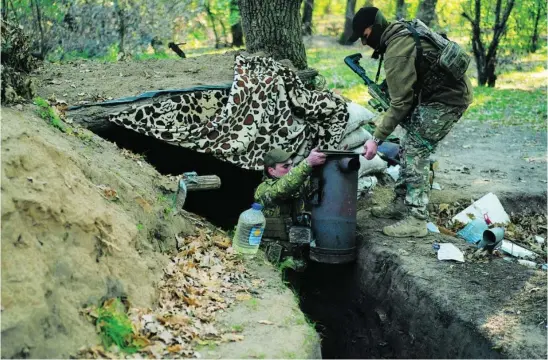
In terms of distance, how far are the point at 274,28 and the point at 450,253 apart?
4199 mm

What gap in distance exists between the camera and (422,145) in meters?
6.39

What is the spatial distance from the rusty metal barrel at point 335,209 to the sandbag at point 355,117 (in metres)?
1.72

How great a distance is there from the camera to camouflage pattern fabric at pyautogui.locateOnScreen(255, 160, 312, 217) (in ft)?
19.4

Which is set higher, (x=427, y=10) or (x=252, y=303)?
(x=427, y=10)

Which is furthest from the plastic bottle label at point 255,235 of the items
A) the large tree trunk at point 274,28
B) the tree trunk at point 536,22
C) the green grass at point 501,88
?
the tree trunk at point 536,22

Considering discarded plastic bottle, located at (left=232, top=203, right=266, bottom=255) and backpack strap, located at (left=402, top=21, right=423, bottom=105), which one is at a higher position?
backpack strap, located at (left=402, top=21, right=423, bottom=105)

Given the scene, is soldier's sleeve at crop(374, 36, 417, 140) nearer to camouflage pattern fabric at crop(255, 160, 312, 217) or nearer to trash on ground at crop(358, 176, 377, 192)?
camouflage pattern fabric at crop(255, 160, 312, 217)

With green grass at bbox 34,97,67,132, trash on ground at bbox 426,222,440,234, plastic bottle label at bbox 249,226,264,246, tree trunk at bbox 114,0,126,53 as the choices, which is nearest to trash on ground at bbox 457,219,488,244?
trash on ground at bbox 426,222,440,234

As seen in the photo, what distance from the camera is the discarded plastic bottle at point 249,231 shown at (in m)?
5.78

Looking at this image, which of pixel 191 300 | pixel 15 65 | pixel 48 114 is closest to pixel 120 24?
pixel 15 65

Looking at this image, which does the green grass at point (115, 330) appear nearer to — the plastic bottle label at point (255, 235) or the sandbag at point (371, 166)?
the plastic bottle label at point (255, 235)

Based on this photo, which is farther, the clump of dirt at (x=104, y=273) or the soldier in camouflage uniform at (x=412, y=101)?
the soldier in camouflage uniform at (x=412, y=101)

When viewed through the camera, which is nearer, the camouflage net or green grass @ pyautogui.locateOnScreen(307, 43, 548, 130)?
the camouflage net

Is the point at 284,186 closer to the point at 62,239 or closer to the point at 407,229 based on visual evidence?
the point at 407,229
